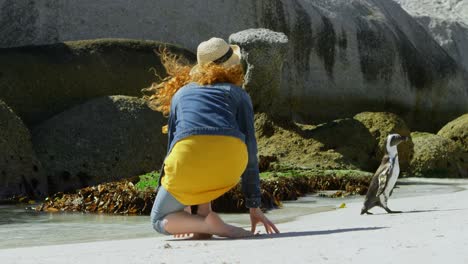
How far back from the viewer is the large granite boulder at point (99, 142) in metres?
11.2

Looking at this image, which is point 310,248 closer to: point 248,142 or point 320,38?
point 248,142

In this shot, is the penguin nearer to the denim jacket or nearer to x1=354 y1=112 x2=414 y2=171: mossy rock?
the denim jacket

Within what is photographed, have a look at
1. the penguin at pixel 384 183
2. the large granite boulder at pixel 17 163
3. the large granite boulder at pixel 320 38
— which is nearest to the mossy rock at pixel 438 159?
the large granite boulder at pixel 320 38

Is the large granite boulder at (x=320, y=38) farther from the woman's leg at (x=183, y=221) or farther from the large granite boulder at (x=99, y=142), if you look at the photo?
the woman's leg at (x=183, y=221)

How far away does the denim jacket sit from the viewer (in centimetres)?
520

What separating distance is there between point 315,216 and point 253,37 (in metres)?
8.10

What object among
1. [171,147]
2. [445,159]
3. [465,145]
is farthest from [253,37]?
[171,147]

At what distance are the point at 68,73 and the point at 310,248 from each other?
391 inches

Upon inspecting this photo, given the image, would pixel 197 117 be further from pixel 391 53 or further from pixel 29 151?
pixel 391 53

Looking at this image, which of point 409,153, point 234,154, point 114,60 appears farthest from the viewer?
point 409,153

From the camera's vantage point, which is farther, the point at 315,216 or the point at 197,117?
the point at 315,216

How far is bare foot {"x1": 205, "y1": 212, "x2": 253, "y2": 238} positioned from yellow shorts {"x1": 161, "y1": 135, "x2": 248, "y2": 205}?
19 centimetres

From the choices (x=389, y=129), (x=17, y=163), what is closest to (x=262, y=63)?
(x=389, y=129)

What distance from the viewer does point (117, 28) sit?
19969 millimetres
